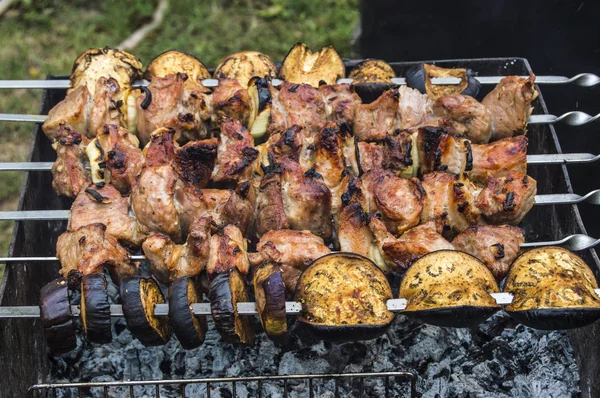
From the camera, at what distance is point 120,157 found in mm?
2900

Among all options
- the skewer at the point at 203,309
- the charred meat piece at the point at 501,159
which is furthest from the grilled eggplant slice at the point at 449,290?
the charred meat piece at the point at 501,159

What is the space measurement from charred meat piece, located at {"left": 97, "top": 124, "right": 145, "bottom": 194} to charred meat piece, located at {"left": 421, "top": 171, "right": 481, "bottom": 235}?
48.7 inches

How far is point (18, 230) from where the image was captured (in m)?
2.98

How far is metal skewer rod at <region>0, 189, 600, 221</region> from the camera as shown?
2.84 metres

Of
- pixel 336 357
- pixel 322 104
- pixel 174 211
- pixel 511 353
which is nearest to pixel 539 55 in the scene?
pixel 322 104

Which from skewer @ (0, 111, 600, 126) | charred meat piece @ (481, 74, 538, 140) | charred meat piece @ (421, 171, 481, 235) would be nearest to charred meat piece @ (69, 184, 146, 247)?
skewer @ (0, 111, 600, 126)

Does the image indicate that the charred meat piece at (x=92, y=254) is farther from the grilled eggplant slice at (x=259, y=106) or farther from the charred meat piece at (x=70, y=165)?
the grilled eggplant slice at (x=259, y=106)

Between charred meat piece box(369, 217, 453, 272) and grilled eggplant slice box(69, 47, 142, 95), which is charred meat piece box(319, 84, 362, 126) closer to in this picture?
charred meat piece box(369, 217, 453, 272)

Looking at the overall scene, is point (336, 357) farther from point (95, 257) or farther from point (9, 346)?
point (9, 346)

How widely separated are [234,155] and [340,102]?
0.59 metres

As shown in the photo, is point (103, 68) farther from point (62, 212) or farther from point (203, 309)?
point (203, 309)

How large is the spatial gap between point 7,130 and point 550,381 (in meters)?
4.71

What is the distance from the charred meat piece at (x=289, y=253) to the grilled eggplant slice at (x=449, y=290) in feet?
1.23

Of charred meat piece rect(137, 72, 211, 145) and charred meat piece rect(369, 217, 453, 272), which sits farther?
charred meat piece rect(137, 72, 211, 145)
